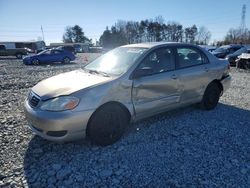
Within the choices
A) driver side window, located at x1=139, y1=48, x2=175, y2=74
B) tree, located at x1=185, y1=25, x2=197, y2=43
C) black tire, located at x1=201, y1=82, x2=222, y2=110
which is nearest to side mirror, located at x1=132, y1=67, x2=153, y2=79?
driver side window, located at x1=139, y1=48, x2=175, y2=74

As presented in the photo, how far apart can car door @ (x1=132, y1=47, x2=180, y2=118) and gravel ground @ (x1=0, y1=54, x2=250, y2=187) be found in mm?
487

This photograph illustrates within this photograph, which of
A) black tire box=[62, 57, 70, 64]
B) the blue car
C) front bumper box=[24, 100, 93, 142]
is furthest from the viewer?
black tire box=[62, 57, 70, 64]

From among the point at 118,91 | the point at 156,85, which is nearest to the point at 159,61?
the point at 156,85

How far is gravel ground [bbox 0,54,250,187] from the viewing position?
298cm

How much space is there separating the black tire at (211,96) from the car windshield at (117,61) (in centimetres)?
204

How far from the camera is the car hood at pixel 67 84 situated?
348 cm

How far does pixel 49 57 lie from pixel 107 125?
18.7 metres

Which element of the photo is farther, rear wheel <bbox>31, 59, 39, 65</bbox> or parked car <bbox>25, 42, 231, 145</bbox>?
rear wheel <bbox>31, 59, 39, 65</bbox>

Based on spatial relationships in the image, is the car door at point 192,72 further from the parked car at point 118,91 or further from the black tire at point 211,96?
the black tire at point 211,96

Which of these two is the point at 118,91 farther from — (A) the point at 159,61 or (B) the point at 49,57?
(B) the point at 49,57

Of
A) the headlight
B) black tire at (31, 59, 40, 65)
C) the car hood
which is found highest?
the car hood

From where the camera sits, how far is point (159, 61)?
4461mm

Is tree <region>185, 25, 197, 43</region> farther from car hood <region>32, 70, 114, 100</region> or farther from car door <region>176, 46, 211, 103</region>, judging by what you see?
car hood <region>32, 70, 114, 100</region>

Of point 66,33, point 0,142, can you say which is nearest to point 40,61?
point 0,142
